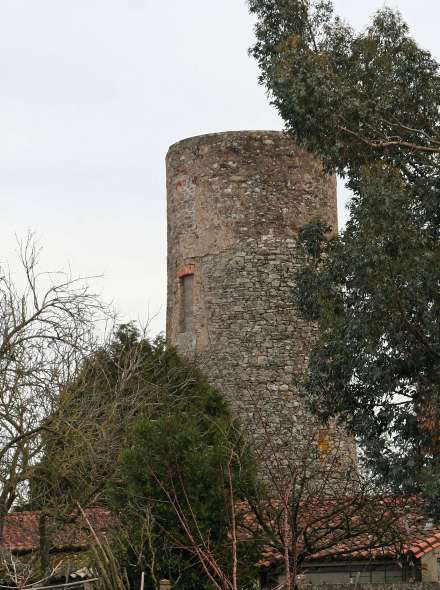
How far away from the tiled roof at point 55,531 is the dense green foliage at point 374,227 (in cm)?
405

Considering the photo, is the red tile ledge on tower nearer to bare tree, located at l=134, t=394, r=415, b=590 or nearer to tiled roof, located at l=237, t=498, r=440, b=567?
tiled roof, located at l=237, t=498, r=440, b=567

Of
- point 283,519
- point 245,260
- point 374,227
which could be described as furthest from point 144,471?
point 245,260

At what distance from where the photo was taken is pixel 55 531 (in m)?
16.6

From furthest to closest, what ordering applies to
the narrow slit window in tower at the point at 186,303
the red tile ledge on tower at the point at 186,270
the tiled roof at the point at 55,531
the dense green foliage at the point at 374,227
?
the narrow slit window in tower at the point at 186,303, the red tile ledge on tower at the point at 186,270, the tiled roof at the point at 55,531, the dense green foliage at the point at 374,227

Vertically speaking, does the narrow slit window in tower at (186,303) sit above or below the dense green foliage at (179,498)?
above

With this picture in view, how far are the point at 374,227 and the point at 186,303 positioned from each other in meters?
9.12

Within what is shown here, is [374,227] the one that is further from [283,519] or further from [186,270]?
[186,270]

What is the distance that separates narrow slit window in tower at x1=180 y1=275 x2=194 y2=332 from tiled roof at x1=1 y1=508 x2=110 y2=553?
3.80 metres

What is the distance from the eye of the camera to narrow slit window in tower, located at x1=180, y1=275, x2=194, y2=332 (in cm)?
2217

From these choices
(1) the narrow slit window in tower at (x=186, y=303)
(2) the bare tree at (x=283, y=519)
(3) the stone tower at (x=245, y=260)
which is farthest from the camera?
(1) the narrow slit window in tower at (x=186, y=303)

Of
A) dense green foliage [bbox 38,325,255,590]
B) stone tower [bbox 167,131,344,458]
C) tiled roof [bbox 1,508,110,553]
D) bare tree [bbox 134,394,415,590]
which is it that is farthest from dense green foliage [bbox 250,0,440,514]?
stone tower [bbox 167,131,344,458]

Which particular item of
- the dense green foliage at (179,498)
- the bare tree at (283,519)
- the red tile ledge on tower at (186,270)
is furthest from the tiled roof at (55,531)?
the red tile ledge on tower at (186,270)

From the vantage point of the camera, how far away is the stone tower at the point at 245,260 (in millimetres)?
21250

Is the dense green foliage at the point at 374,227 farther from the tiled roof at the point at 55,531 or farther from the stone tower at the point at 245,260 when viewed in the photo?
the stone tower at the point at 245,260
